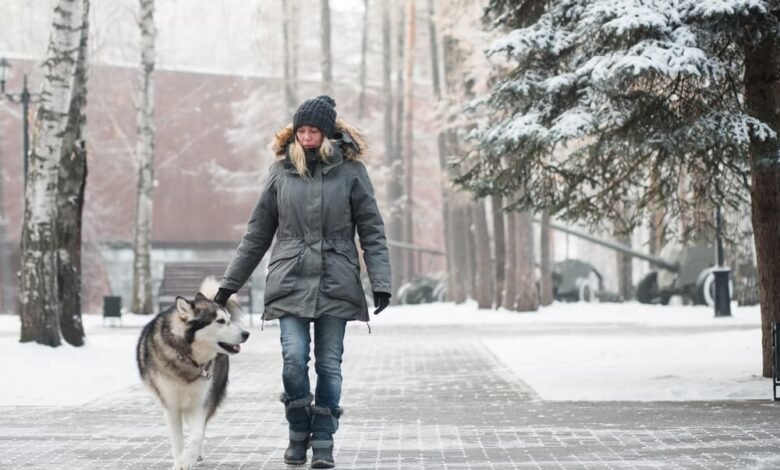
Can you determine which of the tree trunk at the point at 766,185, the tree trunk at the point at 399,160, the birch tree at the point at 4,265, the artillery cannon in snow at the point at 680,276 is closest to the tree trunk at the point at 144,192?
the artillery cannon in snow at the point at 680,276

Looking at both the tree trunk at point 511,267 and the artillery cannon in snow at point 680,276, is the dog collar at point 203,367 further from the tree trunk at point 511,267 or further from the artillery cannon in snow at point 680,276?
the artillery cannon in snow at point 680,276

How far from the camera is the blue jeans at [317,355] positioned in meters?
8.12

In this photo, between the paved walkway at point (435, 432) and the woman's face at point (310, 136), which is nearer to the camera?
the woman's face at point (310, 136)

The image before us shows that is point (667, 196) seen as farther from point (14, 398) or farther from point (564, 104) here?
point (14, 398)

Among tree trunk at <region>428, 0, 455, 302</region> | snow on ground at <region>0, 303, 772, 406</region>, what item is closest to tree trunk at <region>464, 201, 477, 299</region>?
tree trunk at <region>428, 0, 455, 302</region>

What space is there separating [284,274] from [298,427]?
963 mm

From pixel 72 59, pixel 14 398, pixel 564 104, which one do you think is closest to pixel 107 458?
pixel 14 398

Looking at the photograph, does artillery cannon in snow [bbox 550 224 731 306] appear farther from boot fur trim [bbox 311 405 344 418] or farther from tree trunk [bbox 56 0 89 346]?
boot fur trim [bbox 311 405 344 418]

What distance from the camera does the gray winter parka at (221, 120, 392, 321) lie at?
26.5 ft

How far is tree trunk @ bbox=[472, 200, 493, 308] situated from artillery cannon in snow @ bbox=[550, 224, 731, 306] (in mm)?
2061

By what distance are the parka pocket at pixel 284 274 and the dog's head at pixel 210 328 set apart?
0.27 m

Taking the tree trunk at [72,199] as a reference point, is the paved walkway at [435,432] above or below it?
below

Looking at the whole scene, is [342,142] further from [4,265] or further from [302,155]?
[4,265]

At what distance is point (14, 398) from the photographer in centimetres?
1346
